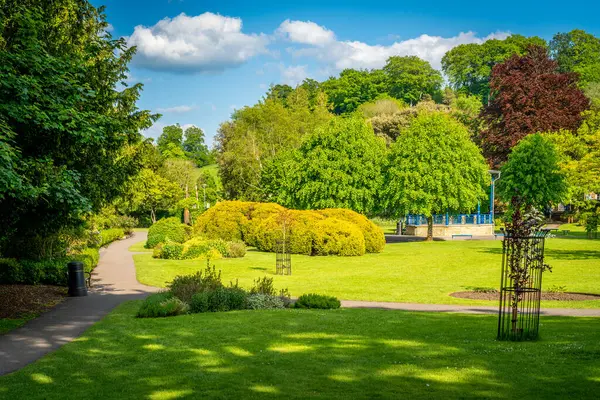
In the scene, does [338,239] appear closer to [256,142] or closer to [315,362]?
[315,362]

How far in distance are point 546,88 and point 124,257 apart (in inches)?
1835

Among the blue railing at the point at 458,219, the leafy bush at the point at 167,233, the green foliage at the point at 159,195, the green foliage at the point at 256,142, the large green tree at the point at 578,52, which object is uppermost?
the large green tree at the point at 578,52

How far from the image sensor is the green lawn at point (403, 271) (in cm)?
2231

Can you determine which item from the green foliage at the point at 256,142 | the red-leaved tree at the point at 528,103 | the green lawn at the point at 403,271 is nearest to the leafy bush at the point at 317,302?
the green lawn at the point at 403,271

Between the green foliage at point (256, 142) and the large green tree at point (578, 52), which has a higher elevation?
the large green tree at point (578, 52)

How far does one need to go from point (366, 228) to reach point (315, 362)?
97.2 feet

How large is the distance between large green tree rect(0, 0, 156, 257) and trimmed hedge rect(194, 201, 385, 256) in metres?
18.1

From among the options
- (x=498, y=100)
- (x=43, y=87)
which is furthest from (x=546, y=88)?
(x=43, y=87)

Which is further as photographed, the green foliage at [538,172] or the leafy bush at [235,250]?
the green foliage at [538,172]

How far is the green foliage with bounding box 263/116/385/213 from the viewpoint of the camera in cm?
4612

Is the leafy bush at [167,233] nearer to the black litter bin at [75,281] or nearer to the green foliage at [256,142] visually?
the green foliage at [256,142]

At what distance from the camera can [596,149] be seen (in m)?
32.2

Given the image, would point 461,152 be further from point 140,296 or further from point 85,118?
point 85,118

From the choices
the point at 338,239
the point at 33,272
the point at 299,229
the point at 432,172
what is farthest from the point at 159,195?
A: the point at 33,272
